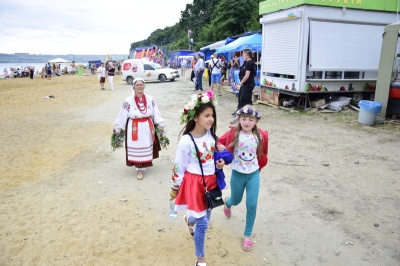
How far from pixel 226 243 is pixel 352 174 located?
9.47ft

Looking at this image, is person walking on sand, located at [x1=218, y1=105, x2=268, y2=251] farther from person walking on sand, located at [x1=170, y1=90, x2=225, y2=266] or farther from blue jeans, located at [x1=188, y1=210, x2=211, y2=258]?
blue jeans, located at [x1=188, y1=210, x2=211, y2=258]

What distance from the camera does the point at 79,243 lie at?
347 centimetres

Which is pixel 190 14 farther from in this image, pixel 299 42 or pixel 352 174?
pixel 352 174

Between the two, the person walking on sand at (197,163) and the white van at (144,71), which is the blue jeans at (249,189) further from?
the white van at (144,71)

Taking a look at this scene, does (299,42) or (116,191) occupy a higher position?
(299,42)

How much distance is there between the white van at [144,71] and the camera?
2183 cm

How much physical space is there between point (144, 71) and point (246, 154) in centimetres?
1984

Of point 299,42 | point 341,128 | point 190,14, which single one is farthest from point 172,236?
point 190,14

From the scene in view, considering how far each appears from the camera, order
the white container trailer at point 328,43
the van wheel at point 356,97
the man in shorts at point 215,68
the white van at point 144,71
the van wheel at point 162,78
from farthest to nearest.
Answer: the van wheel at point 162,78 < the white van at point 144,71 < the man in shorts at point 215,68 < the van wheel at point 356,97 < the white container trailer at point 328,43

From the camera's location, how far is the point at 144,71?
22.0 m

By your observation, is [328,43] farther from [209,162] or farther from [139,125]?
[209,162]

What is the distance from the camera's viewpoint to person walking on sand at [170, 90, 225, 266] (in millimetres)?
2764

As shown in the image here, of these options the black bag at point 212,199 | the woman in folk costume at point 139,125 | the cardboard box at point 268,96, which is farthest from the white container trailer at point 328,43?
the black bag at point 212,199

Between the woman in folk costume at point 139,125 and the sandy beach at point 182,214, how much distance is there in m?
0.33
